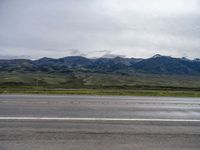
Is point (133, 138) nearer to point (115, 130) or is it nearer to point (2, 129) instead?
point (115, 130)

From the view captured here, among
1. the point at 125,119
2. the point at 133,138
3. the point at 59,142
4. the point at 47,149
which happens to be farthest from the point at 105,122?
the point at 47,149

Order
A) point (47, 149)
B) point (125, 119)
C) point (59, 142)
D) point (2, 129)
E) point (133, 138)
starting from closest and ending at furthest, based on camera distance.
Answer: point (47, 149), point (59, 142), point (133, 138), point (2, 129), point (125, 119)

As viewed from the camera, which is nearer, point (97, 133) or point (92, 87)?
point (97, 133)

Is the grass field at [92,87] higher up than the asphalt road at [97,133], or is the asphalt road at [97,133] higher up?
the asphalt road at [97,133]

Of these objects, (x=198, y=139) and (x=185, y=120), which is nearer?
(x=198, y=139)

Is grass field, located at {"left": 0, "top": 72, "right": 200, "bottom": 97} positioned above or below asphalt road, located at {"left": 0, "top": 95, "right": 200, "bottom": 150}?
below

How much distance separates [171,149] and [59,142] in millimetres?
2819

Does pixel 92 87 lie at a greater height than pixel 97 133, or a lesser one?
lesser

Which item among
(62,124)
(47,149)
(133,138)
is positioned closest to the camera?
(47,149)

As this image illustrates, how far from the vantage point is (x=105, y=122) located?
10.7m

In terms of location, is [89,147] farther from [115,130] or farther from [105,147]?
[115,130]

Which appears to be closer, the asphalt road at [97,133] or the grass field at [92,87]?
the asphalt road at [97,133]

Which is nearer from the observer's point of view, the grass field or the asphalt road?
the asphalt road

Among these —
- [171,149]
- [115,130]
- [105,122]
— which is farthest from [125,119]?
[171,149]
